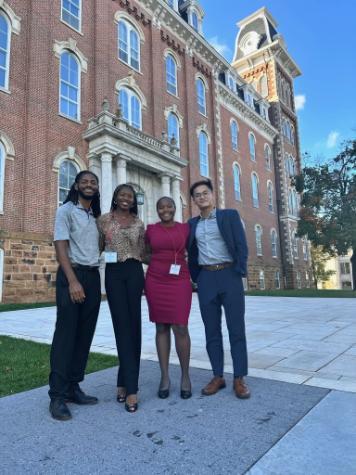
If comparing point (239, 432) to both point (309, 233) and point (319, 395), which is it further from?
point (309, 233)

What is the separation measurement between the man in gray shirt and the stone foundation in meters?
10.1

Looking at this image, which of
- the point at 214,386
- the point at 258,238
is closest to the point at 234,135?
the point at 258,238

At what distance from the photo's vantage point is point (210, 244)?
3.53 m

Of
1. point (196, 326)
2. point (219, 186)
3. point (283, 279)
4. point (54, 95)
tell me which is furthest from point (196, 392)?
point (283, 279)

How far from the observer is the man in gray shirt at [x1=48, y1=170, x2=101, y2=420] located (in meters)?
2.97

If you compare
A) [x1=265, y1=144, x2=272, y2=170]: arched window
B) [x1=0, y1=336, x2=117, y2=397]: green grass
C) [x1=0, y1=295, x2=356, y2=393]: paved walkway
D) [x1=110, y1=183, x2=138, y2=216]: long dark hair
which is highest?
[x1=265, y1=144, x2=272, y2=170]: arched window

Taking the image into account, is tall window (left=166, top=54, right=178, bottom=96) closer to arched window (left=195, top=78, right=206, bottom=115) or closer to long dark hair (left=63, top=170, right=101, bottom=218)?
arched window (left=195, top=78, right=206, bottom=115)

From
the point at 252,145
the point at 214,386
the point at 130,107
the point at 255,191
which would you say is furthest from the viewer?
the point at 252,145

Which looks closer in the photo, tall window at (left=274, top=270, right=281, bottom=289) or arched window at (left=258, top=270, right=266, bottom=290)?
arched window at (left=258, top=270, right=266, bottom=290)

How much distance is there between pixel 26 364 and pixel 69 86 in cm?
1399

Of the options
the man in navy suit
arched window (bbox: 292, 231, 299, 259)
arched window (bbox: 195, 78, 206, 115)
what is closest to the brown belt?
the man in navy suit

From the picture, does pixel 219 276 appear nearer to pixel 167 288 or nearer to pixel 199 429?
pixel 167 288

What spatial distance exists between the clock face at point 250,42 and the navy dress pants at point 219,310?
3832cm

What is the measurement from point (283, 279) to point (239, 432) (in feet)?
103
